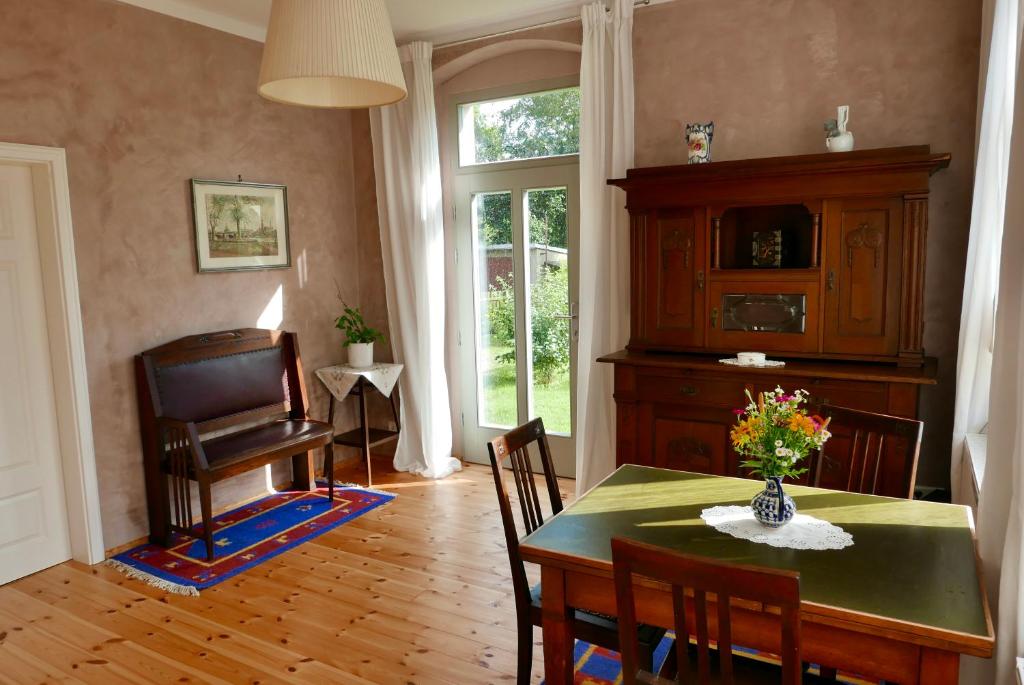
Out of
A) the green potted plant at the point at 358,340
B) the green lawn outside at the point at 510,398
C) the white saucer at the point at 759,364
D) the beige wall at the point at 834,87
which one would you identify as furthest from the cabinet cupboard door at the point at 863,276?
the green potted plant at the point at 358,340

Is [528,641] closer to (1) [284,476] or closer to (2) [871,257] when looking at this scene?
(2) [871,257]

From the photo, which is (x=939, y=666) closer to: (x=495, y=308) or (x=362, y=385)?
(x=495, y=308)

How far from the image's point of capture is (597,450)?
448 centimetres

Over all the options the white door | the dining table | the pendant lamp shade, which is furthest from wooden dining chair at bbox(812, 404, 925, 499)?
the white door

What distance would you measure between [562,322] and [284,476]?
2.18 m

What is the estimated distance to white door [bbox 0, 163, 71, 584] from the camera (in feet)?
11.7

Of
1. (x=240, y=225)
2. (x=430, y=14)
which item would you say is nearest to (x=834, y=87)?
(x=430, y=14)

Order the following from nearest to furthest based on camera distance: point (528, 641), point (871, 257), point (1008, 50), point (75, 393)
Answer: point (528, 641)
point (1008, 50)
point (871, 257)
point (75, 393)

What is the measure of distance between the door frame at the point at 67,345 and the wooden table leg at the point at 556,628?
289cm

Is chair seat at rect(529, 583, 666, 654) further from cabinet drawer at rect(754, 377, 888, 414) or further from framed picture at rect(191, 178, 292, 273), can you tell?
framed picture at rect(191, 178, 292, 273)

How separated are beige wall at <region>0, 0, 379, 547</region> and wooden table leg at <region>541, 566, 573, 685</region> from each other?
9.67ft

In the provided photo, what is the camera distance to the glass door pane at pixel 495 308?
5.04m

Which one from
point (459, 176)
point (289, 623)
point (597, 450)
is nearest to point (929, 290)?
point (597, 450)

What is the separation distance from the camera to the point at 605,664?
9.07 feet
